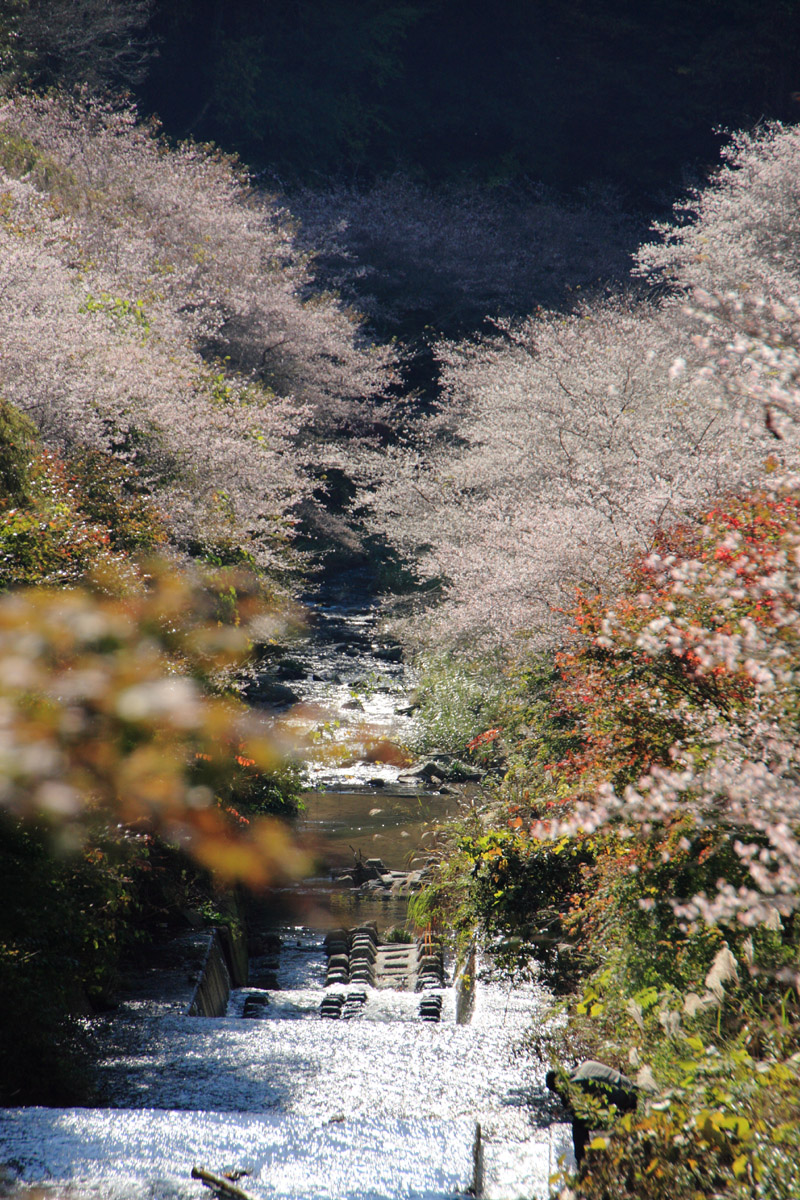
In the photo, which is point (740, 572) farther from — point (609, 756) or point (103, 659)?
point (103, 659)

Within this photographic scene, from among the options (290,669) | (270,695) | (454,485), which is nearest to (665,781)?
(270,695)

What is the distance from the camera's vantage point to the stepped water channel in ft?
10.2

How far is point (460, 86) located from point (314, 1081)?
3628 centimetres

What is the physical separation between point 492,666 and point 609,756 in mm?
7360

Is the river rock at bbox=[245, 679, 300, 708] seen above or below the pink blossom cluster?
below

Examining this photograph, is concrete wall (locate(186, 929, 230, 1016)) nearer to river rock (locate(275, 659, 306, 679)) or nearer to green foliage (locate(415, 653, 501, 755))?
green foliage (locate(415, 653, 501, 755))

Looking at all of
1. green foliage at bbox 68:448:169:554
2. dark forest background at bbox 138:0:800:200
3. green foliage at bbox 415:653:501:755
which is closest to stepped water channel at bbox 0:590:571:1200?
green foliage at bbox 415:653:501:755

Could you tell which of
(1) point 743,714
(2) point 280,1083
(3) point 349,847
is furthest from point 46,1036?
(3) point 349,847

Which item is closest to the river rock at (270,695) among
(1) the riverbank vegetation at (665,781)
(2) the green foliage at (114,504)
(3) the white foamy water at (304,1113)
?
(1) the riverbank vegetation at (665,781)

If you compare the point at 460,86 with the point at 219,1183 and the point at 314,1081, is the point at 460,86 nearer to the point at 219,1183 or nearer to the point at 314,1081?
the point at 314,1081

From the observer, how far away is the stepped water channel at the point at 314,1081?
3104 mm

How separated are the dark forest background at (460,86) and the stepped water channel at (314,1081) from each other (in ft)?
98.7

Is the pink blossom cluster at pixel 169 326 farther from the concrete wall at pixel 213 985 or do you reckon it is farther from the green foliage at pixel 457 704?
the concrete wall at pixel 213 985

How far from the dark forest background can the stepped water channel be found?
30073 millimetres
